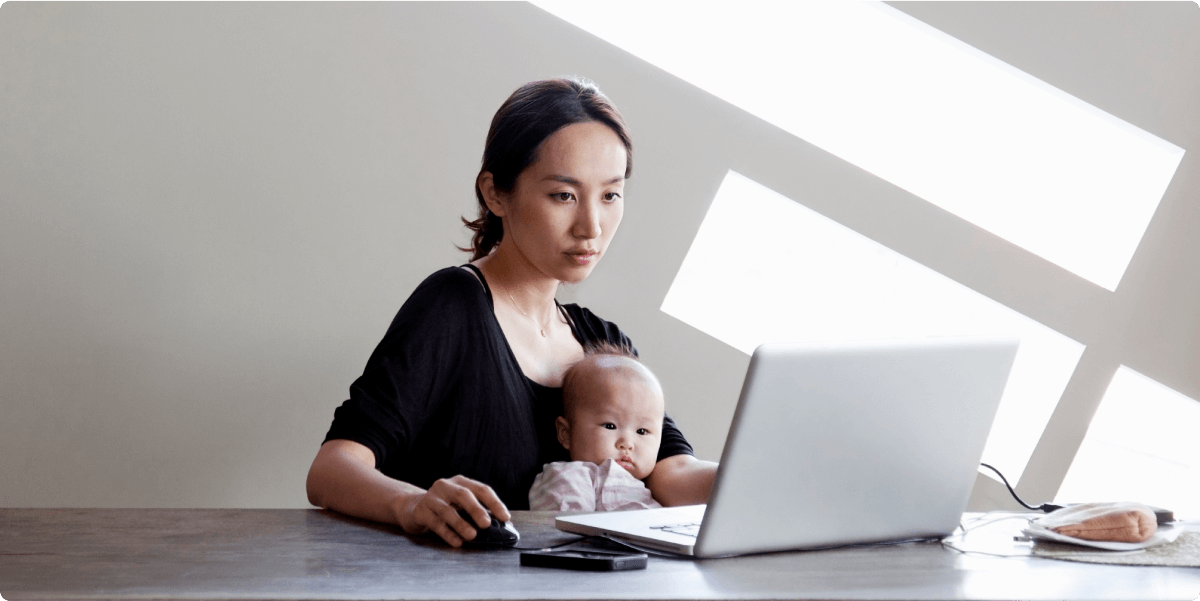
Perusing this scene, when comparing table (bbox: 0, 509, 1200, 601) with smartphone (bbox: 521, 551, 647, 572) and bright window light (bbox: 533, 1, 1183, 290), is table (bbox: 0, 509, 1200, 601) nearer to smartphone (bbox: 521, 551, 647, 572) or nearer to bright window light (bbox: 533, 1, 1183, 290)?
smartphone (bbox: 521, 551, 647, 572)

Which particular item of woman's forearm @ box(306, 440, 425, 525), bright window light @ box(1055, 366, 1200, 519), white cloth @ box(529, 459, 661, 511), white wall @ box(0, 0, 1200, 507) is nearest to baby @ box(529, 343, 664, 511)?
white cloth @ box(529, 459, 661, 511)

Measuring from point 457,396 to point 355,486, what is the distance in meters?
0.36

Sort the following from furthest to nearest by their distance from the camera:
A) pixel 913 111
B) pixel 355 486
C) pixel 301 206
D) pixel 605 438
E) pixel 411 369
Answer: pixel 913 111 < pixel 301 206 < pixel 605 438 < pixel 411 369 < pixel 355 486

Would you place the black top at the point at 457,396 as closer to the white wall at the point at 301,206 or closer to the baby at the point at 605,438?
the baby at the point at 605,438

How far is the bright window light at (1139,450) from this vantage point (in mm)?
2324

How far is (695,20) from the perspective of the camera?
2354 mm

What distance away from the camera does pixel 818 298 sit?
2.70m

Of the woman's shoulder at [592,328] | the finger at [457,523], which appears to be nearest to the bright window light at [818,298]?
the woman's shoulder at [592,328]

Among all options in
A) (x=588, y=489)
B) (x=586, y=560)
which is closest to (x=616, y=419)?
(x=588, y=489)

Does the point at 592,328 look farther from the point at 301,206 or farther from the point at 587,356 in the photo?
the point at 301,206

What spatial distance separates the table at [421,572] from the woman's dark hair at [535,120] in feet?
2.48

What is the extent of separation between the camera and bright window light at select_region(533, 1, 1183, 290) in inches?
92.4

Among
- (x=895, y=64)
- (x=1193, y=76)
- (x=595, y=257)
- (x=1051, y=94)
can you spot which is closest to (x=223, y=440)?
(x=595, y=257)

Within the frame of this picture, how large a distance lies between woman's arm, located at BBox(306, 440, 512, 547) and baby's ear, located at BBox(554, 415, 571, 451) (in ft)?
1.28
